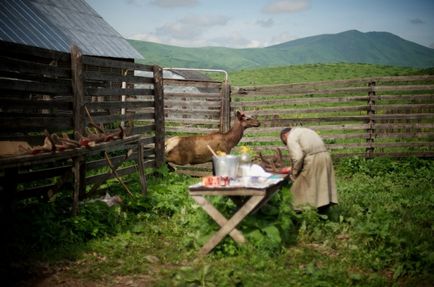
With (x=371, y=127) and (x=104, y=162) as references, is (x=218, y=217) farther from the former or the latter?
(x=371, y=127)

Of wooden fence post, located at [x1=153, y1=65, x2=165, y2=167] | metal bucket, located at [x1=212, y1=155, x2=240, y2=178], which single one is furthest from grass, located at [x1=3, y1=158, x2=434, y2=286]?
wooden fence post, located at [x1=153, y1=65, x2=165, y2=167]

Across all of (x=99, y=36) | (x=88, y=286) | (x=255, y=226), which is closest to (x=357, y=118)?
(x=255, y=226)

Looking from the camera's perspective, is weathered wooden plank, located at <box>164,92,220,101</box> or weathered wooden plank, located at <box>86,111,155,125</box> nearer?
weathered wooden plank, located at <box>86,111,155,125</box>

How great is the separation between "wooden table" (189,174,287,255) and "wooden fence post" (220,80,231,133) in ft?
24.4

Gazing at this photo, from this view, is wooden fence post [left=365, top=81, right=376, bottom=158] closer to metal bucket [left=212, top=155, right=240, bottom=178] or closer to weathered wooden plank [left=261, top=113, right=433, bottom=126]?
weathered wooden plank [left=261, top=113, right=433, bottom=126]

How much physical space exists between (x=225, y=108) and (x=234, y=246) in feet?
25.9

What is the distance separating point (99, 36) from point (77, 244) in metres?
16.3

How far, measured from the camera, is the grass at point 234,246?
18.5 feet

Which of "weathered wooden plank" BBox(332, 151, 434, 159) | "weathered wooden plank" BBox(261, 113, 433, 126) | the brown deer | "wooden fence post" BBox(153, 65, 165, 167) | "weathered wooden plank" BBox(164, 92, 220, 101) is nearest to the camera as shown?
"wooden fence post" BBox(153, 65, 165, 167)

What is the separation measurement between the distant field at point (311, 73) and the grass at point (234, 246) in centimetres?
3371

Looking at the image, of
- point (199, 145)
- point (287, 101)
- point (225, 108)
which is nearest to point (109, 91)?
point (199, 145)

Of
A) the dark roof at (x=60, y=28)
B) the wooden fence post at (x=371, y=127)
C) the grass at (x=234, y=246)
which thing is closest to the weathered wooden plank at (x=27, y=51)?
the grass at (x=234, y=246)

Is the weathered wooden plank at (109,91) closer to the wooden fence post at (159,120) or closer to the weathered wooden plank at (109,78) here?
the weathered wooden plank at (109,78)

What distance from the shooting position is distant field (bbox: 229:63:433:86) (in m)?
41.4
